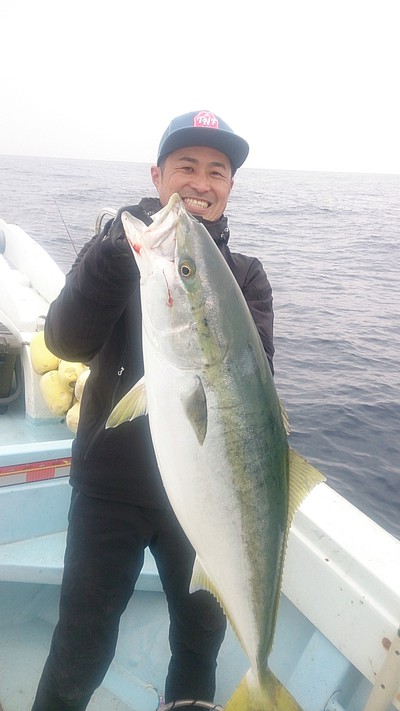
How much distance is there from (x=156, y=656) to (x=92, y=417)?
1.90 meters

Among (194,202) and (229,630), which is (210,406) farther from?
(229,630)

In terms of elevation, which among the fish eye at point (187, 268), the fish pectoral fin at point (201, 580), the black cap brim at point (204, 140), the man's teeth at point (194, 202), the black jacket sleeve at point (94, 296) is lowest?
the fish pectoral fin at point (201, 580)

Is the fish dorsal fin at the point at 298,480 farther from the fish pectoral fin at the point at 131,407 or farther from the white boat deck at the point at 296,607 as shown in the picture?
the white boat deck at the point at 296,607

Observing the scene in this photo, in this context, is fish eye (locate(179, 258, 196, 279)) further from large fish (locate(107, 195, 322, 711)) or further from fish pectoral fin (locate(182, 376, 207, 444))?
fish pectoral fin (locate(182, 376, 207, 444))

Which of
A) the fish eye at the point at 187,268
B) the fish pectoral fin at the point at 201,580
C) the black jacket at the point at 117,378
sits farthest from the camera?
the black jacket at the point at 117,378

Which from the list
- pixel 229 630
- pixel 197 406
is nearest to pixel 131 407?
pixel 197 406

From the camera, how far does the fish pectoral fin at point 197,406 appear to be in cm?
170

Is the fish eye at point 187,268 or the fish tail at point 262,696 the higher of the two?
the fish eye at point 187,268

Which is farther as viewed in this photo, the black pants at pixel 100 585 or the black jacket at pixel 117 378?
the black pants at pixel 100 585

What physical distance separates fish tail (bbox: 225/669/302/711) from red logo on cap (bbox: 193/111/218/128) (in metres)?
2.15

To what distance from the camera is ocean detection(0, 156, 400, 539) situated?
735cm

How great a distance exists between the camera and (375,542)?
271 centimetres

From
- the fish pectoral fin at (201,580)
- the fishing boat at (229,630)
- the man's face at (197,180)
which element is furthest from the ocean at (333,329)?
the fish pectoral fin at (201,580)

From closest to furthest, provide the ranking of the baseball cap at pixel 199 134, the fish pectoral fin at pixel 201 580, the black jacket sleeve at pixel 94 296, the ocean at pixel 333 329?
the black jacket sleeve at pixel 94 296, the fish pectoral fin at pixel 201 580, the baseball cap at pixel 199 134, the ocean at pixel 333 329
